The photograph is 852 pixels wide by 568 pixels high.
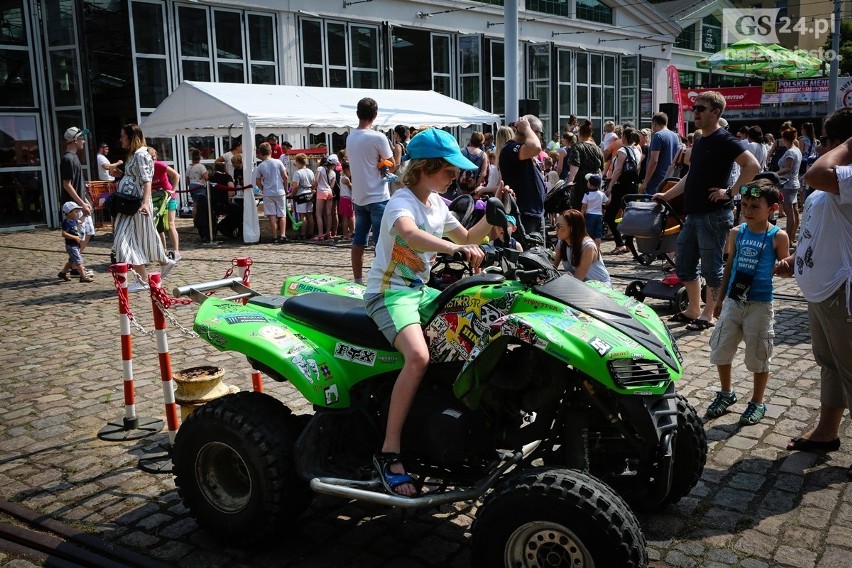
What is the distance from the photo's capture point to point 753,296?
18.0ft

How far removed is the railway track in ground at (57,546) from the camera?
3.88 meters

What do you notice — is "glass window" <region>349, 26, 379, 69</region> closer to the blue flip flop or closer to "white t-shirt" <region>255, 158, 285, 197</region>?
"white t-shirt" <region>255, 158, 285, 197</region>

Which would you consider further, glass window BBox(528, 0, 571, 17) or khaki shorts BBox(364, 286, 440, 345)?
glass window BBox(528, 0, 571, 17)

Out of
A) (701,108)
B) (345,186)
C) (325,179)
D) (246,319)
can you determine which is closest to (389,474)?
(246,319)

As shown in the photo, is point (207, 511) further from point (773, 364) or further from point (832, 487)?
point (773, 364)

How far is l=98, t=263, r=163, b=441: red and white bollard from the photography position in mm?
5363

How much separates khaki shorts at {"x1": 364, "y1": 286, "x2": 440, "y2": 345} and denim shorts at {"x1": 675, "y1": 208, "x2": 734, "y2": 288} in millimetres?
4460

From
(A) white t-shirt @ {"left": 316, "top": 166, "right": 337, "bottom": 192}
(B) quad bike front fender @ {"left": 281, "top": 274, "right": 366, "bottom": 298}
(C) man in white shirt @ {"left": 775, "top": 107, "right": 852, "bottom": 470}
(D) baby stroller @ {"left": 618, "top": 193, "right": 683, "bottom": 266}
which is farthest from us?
(A) white t-shirt @ {"left": 316, "top": 166, "right": 337, "bottom": 192}

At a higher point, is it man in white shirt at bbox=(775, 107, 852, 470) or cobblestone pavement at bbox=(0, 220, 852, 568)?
man in white shirt at bbox=(775, 107, 852, 470)

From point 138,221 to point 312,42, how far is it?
16385 mm

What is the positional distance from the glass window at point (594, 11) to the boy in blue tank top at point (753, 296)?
1239 inches

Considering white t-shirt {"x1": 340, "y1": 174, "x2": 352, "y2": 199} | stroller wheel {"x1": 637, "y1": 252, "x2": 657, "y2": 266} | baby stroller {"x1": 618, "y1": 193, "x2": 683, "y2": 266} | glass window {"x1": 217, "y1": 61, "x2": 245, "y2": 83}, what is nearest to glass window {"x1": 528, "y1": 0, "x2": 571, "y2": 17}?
glass window {"x1": 217, "y1": 61, "x2": 245, "y2": 83}

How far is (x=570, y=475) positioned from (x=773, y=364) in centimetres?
431

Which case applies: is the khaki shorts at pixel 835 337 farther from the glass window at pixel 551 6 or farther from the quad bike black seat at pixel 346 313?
the glass window at pixel 551 6
